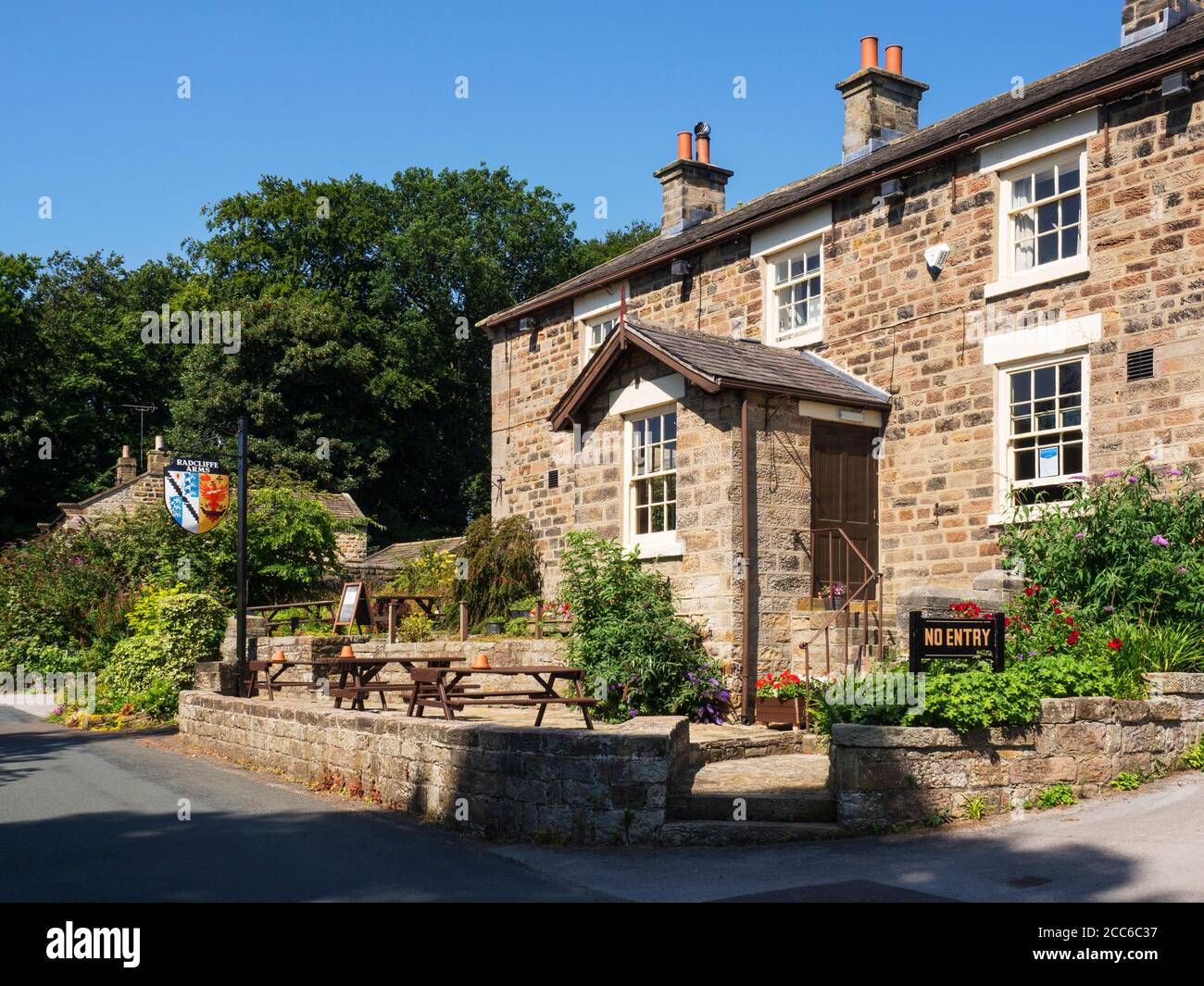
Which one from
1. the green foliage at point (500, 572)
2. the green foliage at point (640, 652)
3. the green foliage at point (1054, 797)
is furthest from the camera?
the green foliage at point (500, 572)

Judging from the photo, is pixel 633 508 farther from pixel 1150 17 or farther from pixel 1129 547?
pixel 1150 17

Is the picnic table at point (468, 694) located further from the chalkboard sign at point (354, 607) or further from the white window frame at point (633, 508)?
the chalkboard sign at point (354, 607)

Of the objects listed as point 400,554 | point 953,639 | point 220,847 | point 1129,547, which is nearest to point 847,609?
point 1129,547

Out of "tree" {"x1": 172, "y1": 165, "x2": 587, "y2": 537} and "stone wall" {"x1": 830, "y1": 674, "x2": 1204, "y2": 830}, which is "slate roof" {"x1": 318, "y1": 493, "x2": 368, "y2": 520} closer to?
"tree" {"x1": 172, "y1": 165, "x2": 587, "y2": 537}

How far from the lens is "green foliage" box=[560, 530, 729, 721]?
12.2 metres

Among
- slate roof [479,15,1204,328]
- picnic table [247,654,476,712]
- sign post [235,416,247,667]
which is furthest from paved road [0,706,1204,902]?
slate roof [479,15,1204,328]

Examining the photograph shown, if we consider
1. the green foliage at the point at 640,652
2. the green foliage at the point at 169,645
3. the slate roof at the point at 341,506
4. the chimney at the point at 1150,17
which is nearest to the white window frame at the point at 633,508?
the green foliage at the point at 640,652

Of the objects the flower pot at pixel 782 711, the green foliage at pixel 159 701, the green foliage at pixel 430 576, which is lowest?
the green foliage at pixel 159 701

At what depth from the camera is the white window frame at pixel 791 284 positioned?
16172mm

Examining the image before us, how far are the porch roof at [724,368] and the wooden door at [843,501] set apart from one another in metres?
0.45

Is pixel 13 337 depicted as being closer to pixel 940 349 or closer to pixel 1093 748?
pixel 940 349

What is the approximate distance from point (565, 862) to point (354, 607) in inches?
433

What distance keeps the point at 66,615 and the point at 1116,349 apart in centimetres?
1882
